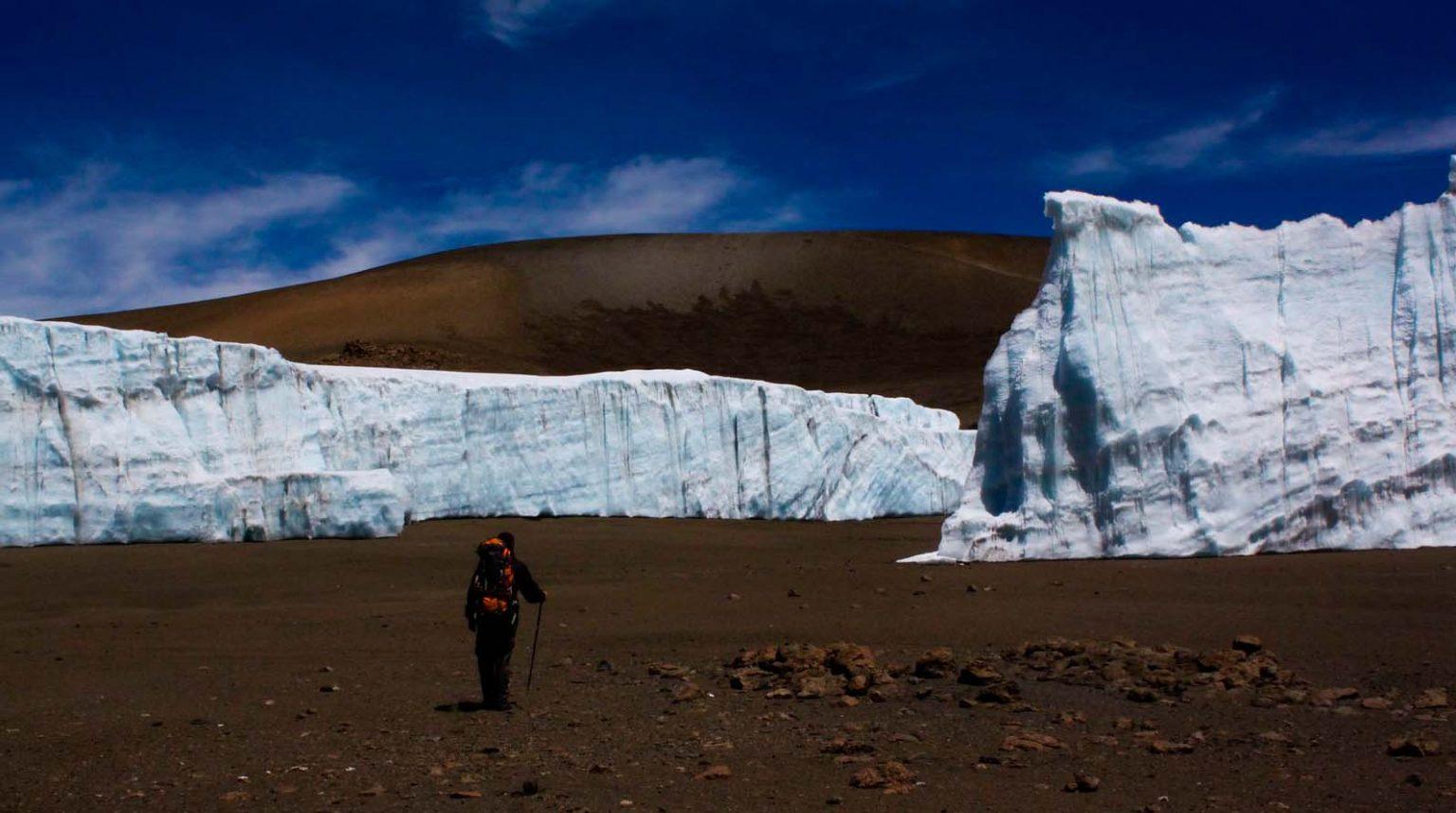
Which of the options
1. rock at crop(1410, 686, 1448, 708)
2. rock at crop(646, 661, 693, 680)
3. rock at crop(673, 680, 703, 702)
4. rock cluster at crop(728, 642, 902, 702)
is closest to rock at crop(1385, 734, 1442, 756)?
rock at crop(1410, 686, 1448, 708)

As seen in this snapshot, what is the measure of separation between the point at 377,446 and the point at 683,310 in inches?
2470

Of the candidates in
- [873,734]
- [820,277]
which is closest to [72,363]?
[873,734]

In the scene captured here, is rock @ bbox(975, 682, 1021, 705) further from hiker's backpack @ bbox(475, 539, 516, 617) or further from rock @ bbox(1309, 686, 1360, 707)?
hiker's backpack @ bbox(475, 539, 516, 617)

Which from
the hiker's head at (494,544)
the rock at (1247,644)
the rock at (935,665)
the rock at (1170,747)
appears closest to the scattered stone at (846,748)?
the rock at (1170,747)

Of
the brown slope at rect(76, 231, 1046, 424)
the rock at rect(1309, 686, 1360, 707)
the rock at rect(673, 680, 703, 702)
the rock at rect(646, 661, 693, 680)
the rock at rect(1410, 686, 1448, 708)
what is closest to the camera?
the rock at rect(1410, 686, 1448, 708)

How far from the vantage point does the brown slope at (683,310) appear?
6669cm

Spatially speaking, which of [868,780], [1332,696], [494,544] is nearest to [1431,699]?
[1332,696]

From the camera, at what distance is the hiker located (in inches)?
325

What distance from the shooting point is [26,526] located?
17.5 metres

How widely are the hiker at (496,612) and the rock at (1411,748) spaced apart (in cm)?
489

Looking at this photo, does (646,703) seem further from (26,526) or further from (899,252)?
(899,252)

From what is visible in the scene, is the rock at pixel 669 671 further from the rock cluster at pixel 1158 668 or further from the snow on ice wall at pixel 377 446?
the snow on ice wall at pixel 377 446

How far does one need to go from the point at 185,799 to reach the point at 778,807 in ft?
9.04

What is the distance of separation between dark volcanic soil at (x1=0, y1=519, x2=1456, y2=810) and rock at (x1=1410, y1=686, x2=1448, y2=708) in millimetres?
62
